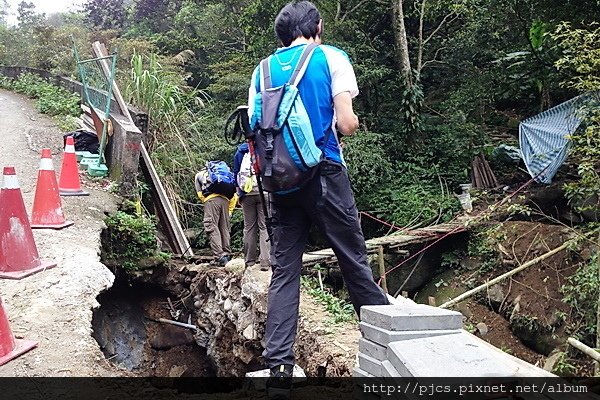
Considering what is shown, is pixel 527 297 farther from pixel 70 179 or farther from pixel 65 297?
pixel 65 297

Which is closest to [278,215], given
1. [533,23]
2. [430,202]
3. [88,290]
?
[88,290]

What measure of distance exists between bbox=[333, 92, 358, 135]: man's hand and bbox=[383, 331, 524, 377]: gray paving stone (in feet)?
3.60

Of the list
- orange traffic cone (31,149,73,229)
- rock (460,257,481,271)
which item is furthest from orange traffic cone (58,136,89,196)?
rock (460,257,481,271)

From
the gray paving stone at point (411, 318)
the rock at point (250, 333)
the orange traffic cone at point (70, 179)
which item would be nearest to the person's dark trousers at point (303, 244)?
the gray paving stone at point (411, 318)

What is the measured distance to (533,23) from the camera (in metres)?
10.3

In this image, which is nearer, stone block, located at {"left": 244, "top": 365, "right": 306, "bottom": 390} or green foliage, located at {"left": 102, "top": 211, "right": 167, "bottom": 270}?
stone block, located at {"left": 244, "top": 365, "right": 306, "bottom": 390}

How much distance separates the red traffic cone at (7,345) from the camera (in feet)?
10.9

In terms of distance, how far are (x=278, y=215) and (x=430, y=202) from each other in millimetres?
8285

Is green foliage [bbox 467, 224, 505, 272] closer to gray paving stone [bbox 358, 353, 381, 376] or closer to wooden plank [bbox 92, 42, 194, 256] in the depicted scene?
wooden plank [bbox 92, 42, 194, 256]

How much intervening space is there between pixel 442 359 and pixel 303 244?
1.20 meters

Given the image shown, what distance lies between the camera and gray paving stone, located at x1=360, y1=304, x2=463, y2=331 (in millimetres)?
2490

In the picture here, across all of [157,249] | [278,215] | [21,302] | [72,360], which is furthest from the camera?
[157,249]

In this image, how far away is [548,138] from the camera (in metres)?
9.88

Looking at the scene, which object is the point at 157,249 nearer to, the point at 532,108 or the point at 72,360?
the point at 72,360
